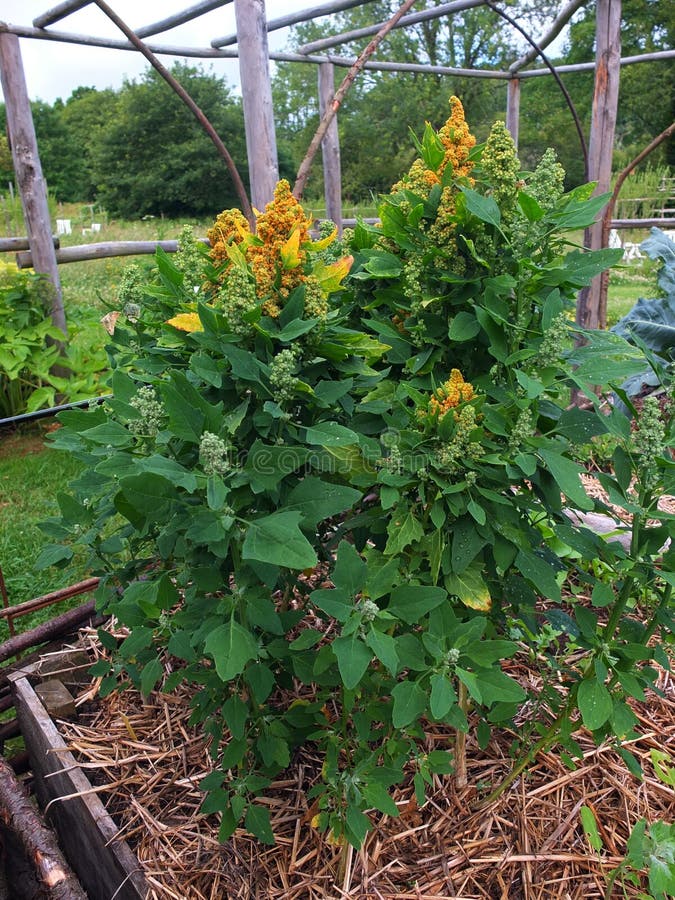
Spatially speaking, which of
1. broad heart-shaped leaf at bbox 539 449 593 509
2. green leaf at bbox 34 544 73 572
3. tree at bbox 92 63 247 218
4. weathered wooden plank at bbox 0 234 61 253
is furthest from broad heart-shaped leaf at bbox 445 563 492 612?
tree at bbox 92 63 247 218

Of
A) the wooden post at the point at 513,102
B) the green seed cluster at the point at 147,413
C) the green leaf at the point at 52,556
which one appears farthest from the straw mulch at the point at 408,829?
the wooden post at the point at 513,102

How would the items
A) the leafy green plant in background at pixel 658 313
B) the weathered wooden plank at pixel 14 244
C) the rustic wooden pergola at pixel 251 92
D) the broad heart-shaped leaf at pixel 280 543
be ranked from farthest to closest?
the weathered wooden plank at pixel 14 244 → the leafy green plant in background at pixel 658 313 → the rustic wooden pergola at pixel 251 92 → the broad heart-shaped leaf at pixel 280 543

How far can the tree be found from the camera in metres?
24.8

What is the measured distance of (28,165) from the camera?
475cm

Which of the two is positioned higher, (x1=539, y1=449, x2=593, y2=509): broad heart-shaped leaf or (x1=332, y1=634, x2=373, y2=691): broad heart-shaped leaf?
(x1=539, y1=449, x2=593, y2=509): broad heart-shaped leaf

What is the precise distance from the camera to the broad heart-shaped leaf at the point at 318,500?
1.00 metres

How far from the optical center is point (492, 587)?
1307 millimetres

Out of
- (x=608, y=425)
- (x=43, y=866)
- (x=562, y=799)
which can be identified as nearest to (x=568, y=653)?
(x=562, y=799)

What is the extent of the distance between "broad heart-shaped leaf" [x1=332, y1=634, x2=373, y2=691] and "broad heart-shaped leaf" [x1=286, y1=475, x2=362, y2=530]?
0.57ft

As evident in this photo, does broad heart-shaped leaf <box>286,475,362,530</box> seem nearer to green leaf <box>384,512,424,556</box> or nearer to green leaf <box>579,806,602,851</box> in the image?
green leaf <box>384,512,424,556</box>

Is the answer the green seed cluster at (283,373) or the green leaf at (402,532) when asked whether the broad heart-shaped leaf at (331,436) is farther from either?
the green leaf at (402,532)

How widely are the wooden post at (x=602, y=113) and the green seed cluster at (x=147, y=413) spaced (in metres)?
3.37

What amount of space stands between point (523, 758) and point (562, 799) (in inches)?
7.4

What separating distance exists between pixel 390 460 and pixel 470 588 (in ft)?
A: 0.84
